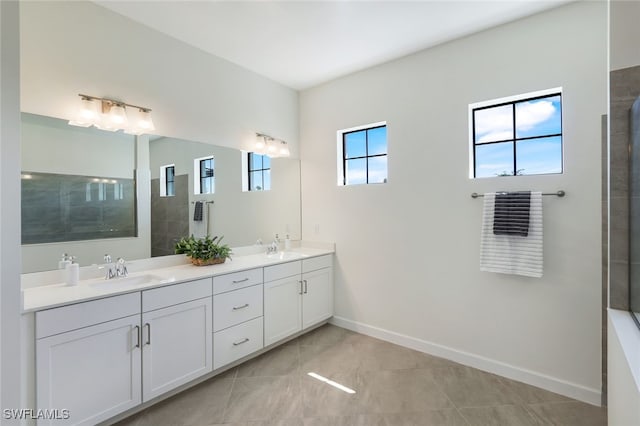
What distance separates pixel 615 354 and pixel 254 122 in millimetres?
3330

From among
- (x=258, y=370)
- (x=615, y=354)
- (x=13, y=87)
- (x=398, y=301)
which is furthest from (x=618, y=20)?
(x=258, y=370)

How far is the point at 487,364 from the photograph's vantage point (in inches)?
99.4

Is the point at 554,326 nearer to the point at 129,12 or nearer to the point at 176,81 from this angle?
the point at 176,81

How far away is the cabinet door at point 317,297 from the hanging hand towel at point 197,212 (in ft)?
3.90

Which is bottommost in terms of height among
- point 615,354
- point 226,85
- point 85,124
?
point 615,354

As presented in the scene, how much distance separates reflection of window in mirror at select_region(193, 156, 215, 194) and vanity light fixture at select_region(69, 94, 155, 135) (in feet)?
1.68

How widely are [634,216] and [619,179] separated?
22cm

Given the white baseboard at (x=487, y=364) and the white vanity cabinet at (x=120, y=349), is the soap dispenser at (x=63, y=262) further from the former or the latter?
the white baseboard at (x=487, y=364)

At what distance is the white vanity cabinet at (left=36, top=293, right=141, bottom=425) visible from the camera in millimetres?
1585

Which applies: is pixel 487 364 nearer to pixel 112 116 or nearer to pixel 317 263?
pixel 317 263

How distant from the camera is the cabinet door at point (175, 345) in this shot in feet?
6.49

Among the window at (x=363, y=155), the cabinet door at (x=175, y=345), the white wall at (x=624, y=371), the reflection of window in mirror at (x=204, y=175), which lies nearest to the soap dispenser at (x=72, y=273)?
the cabinet door at (x=175, y=345)

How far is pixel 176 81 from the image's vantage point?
265 cm

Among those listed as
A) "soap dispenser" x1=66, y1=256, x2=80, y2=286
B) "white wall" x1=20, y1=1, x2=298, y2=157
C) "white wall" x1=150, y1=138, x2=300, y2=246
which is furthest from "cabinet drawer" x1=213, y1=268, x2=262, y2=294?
"white wall" x1=20, y1=1, x2=298, y2=157
